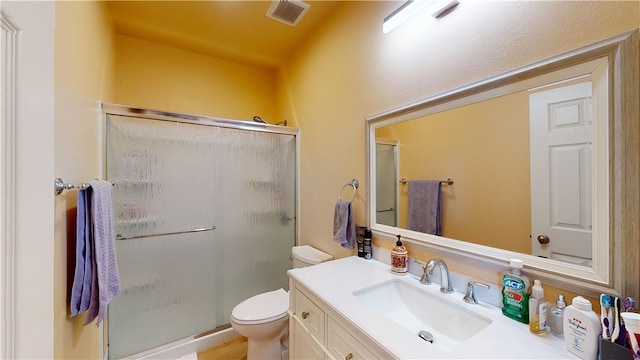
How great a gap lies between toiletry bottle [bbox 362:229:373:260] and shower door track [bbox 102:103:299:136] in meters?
1.23

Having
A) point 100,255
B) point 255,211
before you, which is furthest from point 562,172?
point 255,211

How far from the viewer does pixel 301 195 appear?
2279mm

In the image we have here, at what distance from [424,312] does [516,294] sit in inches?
13.9

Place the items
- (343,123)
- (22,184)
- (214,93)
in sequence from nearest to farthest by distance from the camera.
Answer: (22,184) → (343,123) → (214,93)

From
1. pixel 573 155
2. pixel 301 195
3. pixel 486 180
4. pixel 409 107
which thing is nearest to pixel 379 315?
pixel 486 180

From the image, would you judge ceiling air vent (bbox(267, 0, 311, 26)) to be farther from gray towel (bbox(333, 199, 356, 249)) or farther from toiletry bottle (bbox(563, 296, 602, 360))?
toiletry bottle (bbox(563, 296, 602, 360))

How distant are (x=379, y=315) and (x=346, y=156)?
3.40ft

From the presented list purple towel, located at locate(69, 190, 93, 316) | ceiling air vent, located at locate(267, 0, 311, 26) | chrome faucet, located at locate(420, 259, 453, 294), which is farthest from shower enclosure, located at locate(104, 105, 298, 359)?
chrome faucet, located at locate(420, 259, 453, 294)

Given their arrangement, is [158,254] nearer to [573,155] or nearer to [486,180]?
[486,180]

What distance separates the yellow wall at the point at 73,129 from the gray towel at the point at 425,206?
1468mm

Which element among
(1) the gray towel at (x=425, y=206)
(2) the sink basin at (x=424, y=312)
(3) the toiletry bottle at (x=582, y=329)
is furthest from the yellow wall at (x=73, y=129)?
(3) the toiletry bottle at (x=582, y=329)

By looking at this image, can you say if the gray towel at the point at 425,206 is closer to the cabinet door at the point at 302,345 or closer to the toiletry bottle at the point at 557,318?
the toiletry bottle at the point at 557,318

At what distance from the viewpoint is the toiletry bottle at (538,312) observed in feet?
2.46

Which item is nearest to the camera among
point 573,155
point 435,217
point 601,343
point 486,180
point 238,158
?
point 601,343
